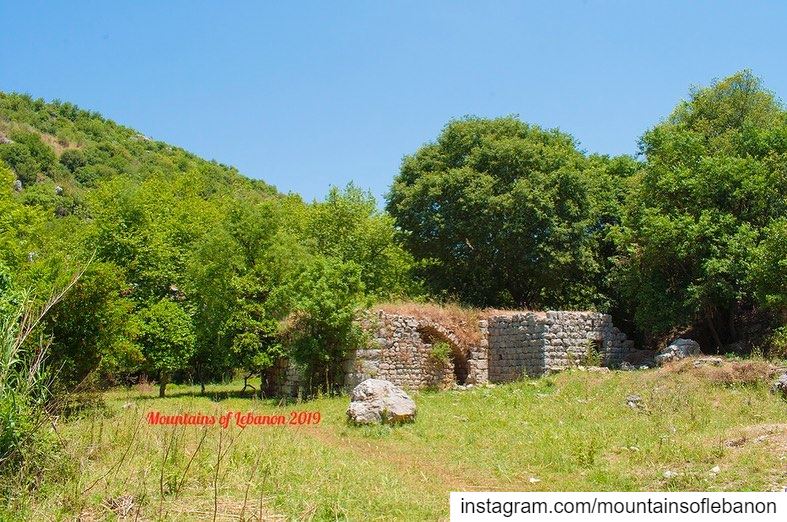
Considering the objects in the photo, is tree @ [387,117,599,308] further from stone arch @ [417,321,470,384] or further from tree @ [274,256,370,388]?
tree @ [274,256,370,388]

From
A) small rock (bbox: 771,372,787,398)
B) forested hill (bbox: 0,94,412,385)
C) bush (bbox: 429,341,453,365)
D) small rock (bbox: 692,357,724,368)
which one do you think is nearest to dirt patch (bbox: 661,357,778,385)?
small rock (bbox: 692,357,724,368)

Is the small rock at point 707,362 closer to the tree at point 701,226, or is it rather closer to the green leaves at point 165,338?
the tree at point 701,226

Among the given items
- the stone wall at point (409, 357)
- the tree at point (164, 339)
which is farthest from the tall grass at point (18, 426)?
the tree at point (164, 339)

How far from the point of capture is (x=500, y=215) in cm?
2400

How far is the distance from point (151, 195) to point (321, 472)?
2343 centimetres

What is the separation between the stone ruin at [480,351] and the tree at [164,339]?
3294mm

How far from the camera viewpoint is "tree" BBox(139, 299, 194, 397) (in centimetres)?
2125

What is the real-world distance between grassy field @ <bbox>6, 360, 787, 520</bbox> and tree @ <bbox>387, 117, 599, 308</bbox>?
399 inches

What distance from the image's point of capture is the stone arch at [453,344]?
2036 cm

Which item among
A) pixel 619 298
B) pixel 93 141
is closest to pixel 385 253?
pixel 619 298

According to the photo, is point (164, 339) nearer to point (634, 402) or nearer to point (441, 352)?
point (441, 352)

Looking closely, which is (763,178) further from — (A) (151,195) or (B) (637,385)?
(A) (151,195)

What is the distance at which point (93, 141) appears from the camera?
6128 cm

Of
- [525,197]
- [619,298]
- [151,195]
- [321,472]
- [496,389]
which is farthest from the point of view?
[151,195]
